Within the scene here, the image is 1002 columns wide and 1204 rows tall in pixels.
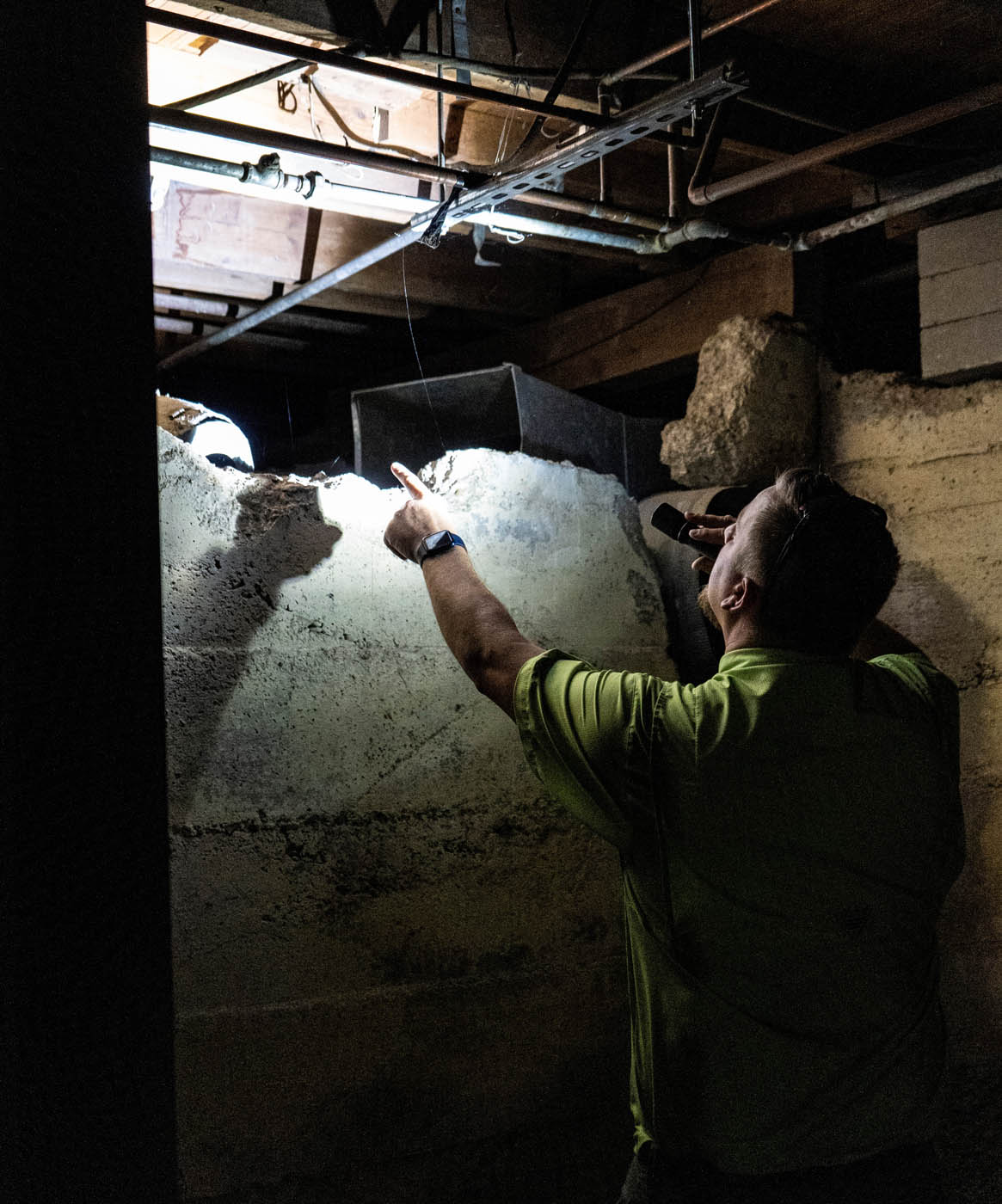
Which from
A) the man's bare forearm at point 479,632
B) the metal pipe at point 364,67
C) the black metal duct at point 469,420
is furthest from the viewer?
the black metal duct at point 469,420

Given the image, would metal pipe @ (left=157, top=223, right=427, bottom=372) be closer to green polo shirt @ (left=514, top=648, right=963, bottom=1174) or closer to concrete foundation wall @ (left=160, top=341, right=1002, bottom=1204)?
concrete foundation wall @ (left=160, top=341, right=1002, bottom=1204)

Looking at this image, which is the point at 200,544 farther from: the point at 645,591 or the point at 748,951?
the point at 748,951

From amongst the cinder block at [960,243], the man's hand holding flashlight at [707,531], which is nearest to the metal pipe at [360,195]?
the cinder block at [960,243]

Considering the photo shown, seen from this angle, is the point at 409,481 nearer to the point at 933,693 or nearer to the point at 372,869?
the point at 372,869

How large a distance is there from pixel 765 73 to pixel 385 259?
4.62ft

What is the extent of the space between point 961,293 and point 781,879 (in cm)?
175

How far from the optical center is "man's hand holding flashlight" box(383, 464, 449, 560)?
200 centimetres

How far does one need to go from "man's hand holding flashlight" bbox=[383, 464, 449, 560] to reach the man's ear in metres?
0.58

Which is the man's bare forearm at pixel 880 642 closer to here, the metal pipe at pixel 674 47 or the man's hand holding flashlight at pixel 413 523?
the man's hand holding flashlight at pixel 413 523

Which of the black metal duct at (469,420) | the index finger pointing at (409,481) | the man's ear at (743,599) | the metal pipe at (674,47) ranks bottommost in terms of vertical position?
the man's ear at (743,599)

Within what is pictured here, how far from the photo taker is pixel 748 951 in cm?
149

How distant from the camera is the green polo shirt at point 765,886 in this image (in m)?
1.47

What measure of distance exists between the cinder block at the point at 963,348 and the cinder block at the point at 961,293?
0.06 ft

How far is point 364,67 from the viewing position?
195 cm
